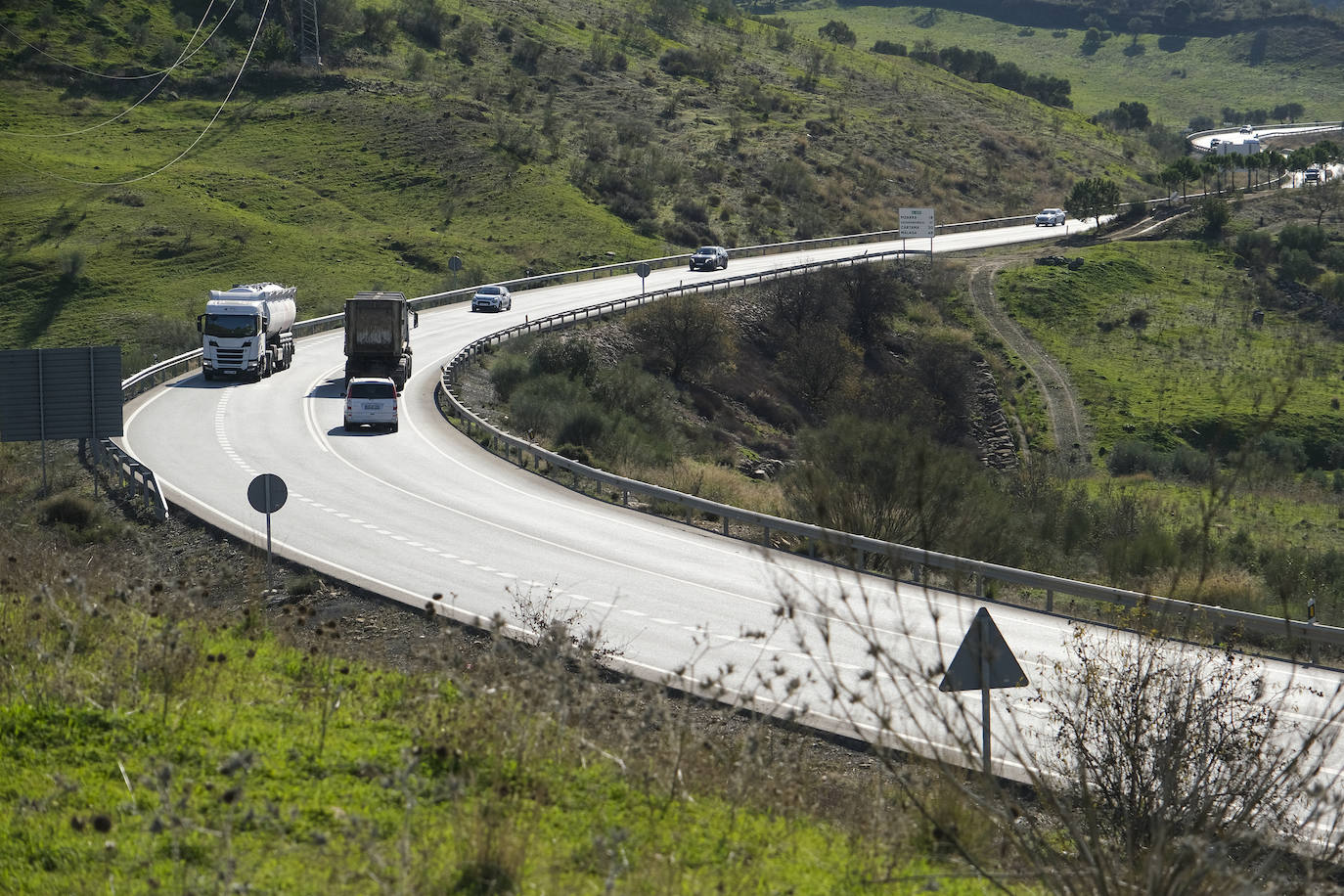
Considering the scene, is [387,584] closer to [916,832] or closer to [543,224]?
[916,832]

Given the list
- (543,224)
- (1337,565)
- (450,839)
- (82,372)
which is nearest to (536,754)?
(450,839)

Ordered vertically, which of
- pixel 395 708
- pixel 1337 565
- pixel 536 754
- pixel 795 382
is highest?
pixel 536 754

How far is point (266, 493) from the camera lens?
62.3ft

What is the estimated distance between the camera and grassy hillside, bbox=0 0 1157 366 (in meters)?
66.5

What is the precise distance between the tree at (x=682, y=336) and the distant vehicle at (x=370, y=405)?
58.6 ft

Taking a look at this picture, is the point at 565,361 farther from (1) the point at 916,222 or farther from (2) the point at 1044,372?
(1) the point at 916,222

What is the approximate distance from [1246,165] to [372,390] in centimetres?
8970

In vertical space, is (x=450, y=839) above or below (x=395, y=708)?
above

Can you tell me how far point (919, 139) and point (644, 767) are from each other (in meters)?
114

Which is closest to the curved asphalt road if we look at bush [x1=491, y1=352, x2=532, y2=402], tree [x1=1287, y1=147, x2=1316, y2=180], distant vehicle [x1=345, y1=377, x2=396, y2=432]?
distant vehicle [x1=345, y1=377, x2=396, y2=432]

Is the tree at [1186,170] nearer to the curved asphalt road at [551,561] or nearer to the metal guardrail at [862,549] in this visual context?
the metal guardrail at [862,549]

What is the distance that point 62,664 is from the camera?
9758 millimetres

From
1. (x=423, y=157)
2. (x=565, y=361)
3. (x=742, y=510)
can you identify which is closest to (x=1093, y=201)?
(x=423, y=157)

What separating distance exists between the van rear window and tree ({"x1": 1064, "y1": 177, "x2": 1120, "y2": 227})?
6867 centimetres
